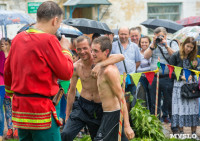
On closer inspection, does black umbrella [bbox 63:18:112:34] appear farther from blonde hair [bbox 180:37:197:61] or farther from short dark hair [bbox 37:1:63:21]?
short dark hair [bbox 37:1:63:21]

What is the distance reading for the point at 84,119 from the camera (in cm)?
509

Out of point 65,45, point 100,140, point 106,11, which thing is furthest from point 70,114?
point 106,11

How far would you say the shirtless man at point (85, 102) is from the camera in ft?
16.5

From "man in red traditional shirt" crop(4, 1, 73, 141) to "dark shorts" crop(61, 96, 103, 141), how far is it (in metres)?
1.49

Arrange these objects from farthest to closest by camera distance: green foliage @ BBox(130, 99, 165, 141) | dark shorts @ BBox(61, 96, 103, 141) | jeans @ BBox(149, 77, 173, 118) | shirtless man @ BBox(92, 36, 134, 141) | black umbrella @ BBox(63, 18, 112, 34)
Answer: black umbrella @ BBox(63, 18, 112, 34) → jeans @ BBox(149, 77, 173, 118) → green foliage @ BBox(130, 99, 165, 141) → dark shorts @ BBox(61, 96, 103, 141) → shirtless man @ BBox(92, 36, 134, 141)

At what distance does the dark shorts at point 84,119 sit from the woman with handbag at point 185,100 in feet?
9.51

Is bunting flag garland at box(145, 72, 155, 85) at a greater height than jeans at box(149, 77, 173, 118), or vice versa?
bunting flag garland at box(145, 72, 155, 85)

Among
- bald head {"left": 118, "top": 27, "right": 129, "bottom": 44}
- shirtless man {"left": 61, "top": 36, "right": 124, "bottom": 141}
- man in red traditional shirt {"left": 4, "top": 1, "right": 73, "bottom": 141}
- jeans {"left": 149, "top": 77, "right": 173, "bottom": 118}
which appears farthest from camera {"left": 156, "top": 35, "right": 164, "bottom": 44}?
man in red traditional shirt {"left": 4, "top": 1, "right": 73, "bottom": 141}

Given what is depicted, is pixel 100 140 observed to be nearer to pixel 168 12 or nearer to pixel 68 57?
pixel 68 57

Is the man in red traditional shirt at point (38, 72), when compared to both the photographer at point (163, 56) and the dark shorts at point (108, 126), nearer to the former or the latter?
the dark shorts at point (108, 126)

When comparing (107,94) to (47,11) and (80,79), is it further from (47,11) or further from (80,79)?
(47,11)

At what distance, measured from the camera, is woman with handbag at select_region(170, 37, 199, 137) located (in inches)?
293

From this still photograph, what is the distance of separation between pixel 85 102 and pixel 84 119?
0.79 ft

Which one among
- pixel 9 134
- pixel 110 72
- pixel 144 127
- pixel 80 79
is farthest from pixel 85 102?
pixel 9 134
